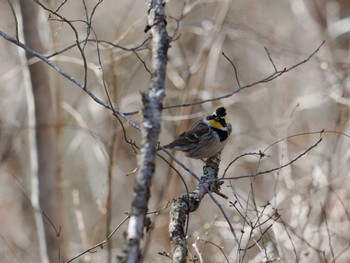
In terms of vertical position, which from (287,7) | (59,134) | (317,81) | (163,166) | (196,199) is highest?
(287,7)

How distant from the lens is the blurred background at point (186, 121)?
6.72 meters

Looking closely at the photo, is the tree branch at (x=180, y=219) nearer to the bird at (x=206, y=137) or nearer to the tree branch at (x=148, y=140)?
the tree branch at (x=148, y=140)

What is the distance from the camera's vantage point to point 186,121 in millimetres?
7723

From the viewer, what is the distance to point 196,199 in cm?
338

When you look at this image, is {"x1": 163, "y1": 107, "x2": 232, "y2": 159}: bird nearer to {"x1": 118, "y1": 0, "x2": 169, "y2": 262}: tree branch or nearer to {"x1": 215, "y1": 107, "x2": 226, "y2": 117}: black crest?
{"x1": 215, "y1": 107, "x2": 226, "y2": 117}: black crest

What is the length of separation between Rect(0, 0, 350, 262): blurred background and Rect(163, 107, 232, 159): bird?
657 millimetres

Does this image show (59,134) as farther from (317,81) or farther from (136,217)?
(136,217)

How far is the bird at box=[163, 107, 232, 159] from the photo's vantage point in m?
5.70

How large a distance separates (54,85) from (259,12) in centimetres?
539

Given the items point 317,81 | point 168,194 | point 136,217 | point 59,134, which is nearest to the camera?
point 136,217

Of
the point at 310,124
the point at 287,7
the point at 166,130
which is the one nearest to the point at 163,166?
the point at 166,130

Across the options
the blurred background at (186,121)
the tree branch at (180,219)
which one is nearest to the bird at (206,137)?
the blurred background at (186,121)

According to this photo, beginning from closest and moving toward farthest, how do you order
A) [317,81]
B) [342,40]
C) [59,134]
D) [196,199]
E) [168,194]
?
[196,199] → [59,134] → [168,194] → [317,81] → [342,40]

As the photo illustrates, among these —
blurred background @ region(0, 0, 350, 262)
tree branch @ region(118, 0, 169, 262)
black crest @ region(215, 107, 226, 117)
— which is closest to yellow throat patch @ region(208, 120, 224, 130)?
black crest @ region(215, 107, 226, 117)
